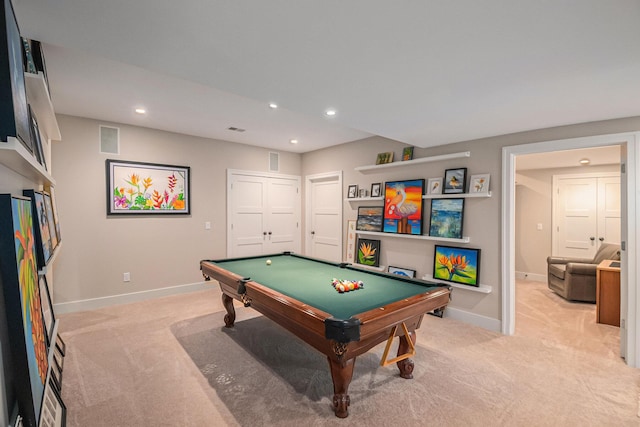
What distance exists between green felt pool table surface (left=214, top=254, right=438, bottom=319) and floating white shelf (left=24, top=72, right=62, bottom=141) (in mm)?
1967

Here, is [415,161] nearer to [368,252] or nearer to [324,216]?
[368,252]

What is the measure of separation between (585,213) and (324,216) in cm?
485

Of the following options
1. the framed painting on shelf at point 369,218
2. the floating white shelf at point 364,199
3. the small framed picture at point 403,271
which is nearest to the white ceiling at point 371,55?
the floating white shelf at point 364,199

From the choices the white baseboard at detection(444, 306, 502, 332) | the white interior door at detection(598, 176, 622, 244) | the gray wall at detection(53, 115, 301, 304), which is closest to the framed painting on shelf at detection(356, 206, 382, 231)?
the white baseboard at detection(444, 306, 502, 332)

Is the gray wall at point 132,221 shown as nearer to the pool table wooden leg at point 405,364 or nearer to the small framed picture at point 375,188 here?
the small framed picture at point 375,188

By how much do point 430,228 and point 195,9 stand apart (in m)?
3.42

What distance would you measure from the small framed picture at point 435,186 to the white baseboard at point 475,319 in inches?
60.0

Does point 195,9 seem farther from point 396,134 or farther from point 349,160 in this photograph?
point 349,160

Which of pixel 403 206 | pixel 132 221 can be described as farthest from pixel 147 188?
pixel 403 206

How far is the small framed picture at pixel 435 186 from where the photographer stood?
3826 mm

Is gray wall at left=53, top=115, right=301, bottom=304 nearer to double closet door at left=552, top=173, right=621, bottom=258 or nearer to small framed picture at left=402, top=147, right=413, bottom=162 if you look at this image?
small framed picture at left=402, top=147, right=413, bottom=162

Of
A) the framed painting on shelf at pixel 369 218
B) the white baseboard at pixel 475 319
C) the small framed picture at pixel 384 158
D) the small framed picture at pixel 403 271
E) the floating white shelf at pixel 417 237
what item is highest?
the small framed picture at pixel 384 158

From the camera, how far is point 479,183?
138 inches

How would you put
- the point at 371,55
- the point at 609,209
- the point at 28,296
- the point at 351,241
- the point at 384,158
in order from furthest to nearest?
the point at 609,209 < the point at 351,241 < the point at 384,158 < the point at 371,55 < the point at 28,296
